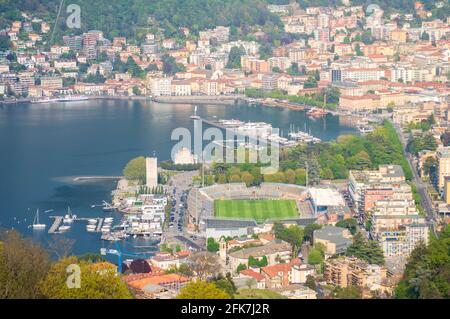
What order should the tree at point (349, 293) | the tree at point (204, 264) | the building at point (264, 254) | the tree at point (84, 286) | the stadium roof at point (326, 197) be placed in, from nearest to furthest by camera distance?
the tree at point (84, 286) < the tree at point (349, 293) < the tree at point (204, 264) < the building at point (264, 254) < the stadium roof at point (326, 197)

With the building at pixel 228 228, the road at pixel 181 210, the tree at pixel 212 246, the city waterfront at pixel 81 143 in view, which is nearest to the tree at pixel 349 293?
the tree at pixel 212 246

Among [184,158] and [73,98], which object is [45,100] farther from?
[184,158]

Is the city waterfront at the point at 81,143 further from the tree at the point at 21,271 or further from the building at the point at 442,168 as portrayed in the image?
the tree at the point at 21,271

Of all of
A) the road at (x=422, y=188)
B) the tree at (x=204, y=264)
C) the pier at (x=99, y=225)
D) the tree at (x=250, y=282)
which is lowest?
the road at (x=422, y=188)

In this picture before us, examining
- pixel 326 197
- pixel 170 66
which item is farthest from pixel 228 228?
pixel 170 66

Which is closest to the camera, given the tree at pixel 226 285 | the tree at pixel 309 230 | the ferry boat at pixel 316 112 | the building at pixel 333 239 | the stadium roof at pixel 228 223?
the tree at pixel 226 285

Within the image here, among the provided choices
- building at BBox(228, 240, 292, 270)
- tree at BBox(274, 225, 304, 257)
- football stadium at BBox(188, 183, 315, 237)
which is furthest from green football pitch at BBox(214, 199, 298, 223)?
building at BBox(228, 240, 292, 270)
